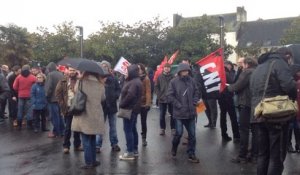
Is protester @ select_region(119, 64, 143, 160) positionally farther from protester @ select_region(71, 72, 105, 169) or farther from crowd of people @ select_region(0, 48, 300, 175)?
protester @ select_region(71, 72, 105, 169)

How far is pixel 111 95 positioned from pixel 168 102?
1.18m

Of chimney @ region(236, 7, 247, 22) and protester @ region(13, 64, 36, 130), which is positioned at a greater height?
chimney @ region(236, 7, 247, 22)

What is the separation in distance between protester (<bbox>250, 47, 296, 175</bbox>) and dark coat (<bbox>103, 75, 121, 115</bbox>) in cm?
349

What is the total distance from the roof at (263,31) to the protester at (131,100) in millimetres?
63520

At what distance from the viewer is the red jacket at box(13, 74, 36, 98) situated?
12367 millimetres

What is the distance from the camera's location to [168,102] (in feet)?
30.6

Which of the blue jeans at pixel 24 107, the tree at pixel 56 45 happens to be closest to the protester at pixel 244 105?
the blue jeans at pixel 24 107

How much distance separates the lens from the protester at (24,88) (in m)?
12.4

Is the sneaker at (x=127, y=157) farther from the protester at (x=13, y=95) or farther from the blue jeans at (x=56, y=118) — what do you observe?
the protester at (x=13, y=95)

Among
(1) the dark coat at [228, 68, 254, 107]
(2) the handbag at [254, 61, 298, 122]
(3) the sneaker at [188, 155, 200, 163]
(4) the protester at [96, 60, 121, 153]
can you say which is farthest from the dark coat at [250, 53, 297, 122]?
(4) the protester at [96, 60, 121, 153]

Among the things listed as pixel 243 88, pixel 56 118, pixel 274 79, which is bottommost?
pixel 56 118

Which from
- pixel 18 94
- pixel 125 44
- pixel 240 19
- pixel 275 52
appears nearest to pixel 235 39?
pixel 240 19

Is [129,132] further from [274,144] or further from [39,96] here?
[39,96]

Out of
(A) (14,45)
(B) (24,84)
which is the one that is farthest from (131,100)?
(A) (14,45)
